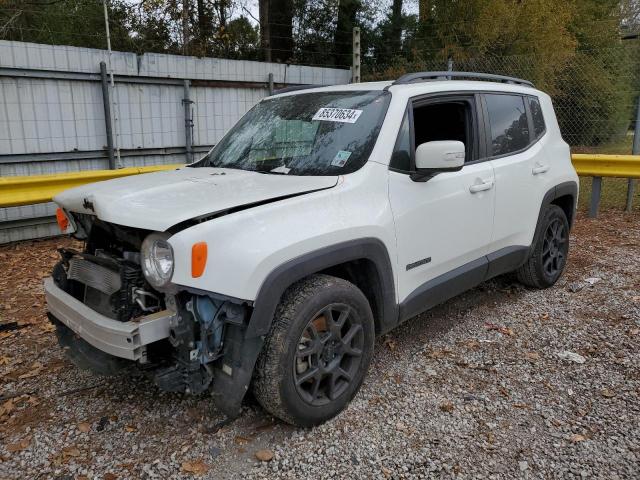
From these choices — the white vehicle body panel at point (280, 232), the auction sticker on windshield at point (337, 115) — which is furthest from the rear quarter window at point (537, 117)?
the white vehicle body panel at point (280, 232)

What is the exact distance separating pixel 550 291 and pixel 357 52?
6226mm

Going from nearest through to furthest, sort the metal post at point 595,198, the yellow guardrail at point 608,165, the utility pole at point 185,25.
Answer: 1. the yellow guardrail at point 608,165
2. the metal post at point 595,198
3. the utility pole at point 185,25

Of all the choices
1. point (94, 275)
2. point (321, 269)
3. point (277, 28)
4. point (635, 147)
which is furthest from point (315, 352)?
point (277, 28)

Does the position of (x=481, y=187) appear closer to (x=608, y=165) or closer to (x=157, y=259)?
(x=157, y=259)

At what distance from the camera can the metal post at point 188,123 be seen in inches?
316

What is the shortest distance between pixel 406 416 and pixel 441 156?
151cm

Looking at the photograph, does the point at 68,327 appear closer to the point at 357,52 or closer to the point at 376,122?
the point at 376,122

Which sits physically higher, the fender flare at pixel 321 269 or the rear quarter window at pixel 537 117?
the rear quarter window at pixel 537 117

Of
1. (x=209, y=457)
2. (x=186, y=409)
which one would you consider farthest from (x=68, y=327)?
(x=209, y=457)

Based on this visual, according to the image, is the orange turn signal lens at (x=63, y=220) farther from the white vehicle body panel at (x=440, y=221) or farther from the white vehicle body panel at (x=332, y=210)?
the white vehicle body panel at (x=440, y=221)

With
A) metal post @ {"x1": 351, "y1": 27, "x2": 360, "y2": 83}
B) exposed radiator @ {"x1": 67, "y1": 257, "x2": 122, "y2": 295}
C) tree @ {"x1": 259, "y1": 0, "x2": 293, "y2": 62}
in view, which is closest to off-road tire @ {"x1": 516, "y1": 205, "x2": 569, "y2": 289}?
exposed radiator @ {"x1": 67, "y1": 257, "x2": 122, "y2": 295}

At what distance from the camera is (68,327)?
2936mm

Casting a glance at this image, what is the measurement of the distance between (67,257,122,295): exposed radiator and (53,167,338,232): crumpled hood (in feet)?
0.95

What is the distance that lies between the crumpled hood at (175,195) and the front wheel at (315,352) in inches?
21.4
